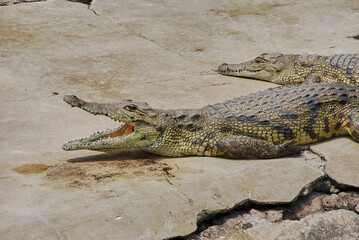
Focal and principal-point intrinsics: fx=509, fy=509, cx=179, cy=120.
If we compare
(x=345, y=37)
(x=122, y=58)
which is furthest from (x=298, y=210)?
(x=345, y=37)

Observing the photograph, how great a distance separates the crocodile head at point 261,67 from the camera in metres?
8.09

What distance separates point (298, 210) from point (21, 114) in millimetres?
3446

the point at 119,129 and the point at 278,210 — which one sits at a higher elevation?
the point at 119,129

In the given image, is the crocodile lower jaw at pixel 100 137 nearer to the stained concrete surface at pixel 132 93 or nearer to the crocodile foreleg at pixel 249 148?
the stained concrete surface at pixel 132 93

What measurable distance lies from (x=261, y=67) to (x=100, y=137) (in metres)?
3.93

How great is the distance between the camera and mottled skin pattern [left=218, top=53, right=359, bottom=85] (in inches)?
315

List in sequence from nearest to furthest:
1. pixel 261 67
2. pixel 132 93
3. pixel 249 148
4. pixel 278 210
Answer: pixel 278 210 < pixel 249 148 < pixel 132 93 < pixel 261 67

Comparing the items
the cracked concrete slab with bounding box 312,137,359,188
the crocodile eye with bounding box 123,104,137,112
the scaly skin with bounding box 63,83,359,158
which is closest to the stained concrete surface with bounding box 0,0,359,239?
the cracked concrete slab with bounding box 312,137,359,188

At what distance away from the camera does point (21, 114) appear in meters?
6.09

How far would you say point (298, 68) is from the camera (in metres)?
8.44

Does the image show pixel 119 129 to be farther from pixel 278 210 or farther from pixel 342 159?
pixel 342 159

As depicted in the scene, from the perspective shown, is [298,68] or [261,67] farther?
[298,68]

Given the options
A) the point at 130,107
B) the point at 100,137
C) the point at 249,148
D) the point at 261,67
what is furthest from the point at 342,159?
the point at 261,67

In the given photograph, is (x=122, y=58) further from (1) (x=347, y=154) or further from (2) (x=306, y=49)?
(1) (x=347, y=154)
